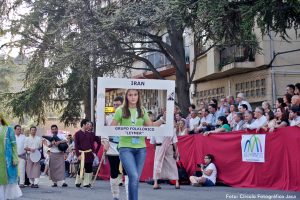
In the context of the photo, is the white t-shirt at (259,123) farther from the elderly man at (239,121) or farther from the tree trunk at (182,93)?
the tree trunk at (182,93)

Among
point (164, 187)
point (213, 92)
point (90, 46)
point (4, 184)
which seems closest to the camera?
point (4, 184)

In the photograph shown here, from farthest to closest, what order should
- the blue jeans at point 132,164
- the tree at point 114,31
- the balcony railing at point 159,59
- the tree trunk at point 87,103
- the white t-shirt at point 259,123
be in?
the balcony railing at point 159,59
the tree trunk at point 87,103
the white t-shirt at point 259,123
the tree at point 114,31
the blue jeans at point 132,164

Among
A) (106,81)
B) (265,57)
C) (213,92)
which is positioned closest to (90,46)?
(265,57)

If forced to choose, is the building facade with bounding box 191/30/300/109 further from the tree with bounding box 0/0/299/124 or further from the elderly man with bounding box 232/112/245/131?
the elderly man with bounding box 232/112/245/131

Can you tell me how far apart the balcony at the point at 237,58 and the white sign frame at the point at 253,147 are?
31.9 feet

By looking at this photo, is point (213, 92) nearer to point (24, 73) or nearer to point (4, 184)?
point (24, 73)

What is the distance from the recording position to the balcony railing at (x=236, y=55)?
2405 cm

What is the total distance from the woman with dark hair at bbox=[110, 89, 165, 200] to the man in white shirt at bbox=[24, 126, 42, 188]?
8.65 metres

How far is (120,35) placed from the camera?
825 inches

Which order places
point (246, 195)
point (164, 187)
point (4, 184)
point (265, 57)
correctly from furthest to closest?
point (265, 57) → point (164, 187) → point (246, 195) → point (4, 184)

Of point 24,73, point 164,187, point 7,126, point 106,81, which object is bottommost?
point 164,187

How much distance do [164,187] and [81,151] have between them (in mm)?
2624

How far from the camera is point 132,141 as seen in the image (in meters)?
8.50

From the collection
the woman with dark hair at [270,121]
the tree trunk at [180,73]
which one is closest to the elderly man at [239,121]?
the woman with dark hair at [270,121]
